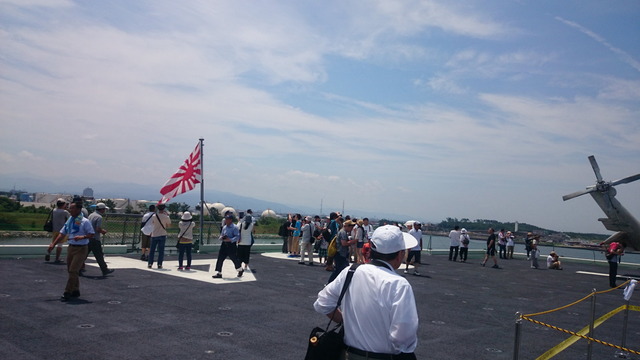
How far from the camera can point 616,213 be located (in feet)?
88.3

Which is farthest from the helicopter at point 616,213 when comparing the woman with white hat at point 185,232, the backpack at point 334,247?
the woman with white hat at point 185,232

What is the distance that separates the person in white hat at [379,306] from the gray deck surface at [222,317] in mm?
3461

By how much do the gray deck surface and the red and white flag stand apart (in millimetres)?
4340

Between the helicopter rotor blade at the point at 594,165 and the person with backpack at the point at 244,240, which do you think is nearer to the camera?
the person with backpack at the point at 244,240

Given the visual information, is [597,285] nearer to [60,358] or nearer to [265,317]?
[265,317]

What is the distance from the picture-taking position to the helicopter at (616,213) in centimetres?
2672

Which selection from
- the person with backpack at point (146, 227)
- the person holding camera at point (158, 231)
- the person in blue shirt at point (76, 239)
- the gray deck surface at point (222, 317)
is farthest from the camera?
the person with backpack at point (146, 227)

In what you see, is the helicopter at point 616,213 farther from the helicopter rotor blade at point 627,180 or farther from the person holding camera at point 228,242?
the person holding camera at point 228,242

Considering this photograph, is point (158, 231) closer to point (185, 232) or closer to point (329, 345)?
point (185, 232)

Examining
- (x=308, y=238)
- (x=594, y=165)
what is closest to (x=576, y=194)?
(x=594, y=165)

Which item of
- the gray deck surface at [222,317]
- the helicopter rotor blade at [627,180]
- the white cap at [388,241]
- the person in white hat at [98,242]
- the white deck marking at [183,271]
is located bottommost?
the white deck marking at [183,271]

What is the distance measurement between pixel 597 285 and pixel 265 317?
14.6 metres

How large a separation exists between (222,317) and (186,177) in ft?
36.6

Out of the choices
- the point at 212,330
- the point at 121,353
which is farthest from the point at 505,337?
the point at 121,353
